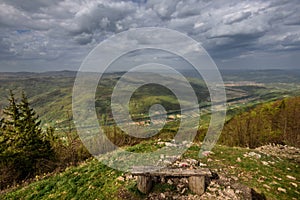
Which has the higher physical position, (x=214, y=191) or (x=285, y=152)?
(x=214, y=191)

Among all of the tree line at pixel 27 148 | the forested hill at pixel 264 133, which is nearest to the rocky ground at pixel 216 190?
the tree line at pixel 27 148

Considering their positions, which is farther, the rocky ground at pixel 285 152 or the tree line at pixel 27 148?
the tree line at pixel 27 148

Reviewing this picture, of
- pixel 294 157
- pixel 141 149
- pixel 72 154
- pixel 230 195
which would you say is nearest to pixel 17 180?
pixel 72 154

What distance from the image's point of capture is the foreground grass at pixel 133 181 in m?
7.27

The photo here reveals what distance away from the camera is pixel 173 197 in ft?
21.7

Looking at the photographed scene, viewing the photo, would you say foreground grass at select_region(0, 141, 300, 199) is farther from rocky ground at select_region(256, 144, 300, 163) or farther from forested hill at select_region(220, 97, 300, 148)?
forested hill at select_region(220, 97, 300, 148)

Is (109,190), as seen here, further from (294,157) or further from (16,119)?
(16,119)

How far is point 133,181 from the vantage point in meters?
7.56

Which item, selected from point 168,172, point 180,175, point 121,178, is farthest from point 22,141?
point 180,175

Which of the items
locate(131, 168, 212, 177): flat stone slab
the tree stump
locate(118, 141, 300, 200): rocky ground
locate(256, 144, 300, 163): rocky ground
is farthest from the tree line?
locate(256, 144, 300, 163): rocky ground

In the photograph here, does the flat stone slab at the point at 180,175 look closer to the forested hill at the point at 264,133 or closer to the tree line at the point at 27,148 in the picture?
the tree line at the point at 27,148

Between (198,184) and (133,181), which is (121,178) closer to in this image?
(133,181)

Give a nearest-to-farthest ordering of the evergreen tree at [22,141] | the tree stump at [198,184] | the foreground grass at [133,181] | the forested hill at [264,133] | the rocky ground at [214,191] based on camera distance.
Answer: the rocky ground at [214,191] < the tree stump at [198,184] < the foreground grass at [133,181] < the evergreen tree at [22,141] < the forested hill at [264,133]

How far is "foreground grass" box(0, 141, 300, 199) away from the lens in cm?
727
